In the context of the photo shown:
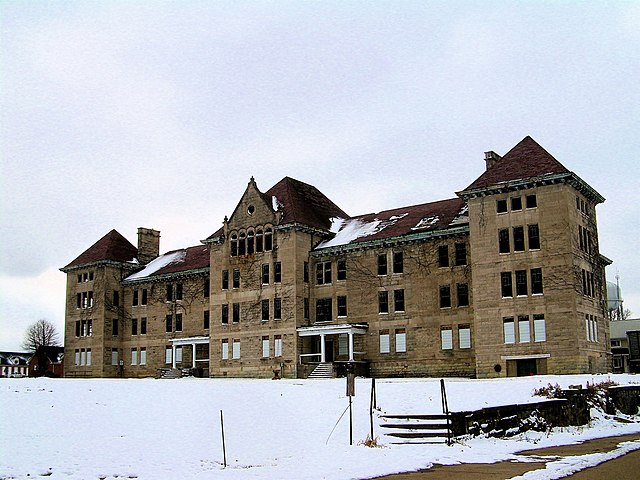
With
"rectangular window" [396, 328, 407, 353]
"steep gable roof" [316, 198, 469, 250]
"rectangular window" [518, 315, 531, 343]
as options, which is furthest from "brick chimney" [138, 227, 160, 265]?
"rectangular window" [518, 315, 531, 343]

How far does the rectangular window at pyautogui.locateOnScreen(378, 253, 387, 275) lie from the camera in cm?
5281

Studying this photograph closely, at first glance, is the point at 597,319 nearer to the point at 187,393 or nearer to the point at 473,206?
the point at 473,206

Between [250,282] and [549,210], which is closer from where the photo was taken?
[549,210]

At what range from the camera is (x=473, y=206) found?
47125mm

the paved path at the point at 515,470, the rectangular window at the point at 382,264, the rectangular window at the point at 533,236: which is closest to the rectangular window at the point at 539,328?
the rectangular window at the point at 533,236

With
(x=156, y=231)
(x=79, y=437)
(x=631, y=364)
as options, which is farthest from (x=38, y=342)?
(x=79, y=437)

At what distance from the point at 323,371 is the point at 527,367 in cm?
1404

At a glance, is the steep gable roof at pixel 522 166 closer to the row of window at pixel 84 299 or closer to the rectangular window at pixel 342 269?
the rectangular window at pixel 342 269

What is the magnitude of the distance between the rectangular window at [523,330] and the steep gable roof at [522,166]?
851 centimetres

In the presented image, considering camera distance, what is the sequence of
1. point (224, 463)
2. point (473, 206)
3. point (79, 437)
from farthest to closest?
point (473, 206) < point (79, 437) < point (224, 463)

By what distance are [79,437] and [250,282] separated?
Result: 123 ft

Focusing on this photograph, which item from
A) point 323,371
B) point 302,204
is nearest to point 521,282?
point 323,371

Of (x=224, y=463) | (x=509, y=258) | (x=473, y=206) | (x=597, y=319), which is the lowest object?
(x=224, y=463)

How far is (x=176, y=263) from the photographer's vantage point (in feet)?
229
